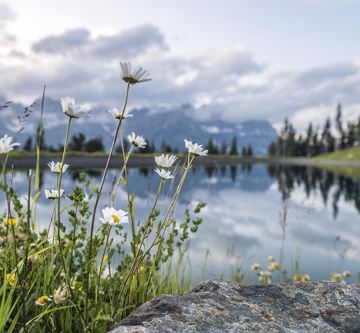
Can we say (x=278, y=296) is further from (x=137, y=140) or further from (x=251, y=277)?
(x=251, y=277)

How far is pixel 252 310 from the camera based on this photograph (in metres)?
2.34

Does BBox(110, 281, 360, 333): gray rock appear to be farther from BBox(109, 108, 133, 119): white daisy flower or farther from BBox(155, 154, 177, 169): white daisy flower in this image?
BBox(109, 108, 133, 119): white daisy flower

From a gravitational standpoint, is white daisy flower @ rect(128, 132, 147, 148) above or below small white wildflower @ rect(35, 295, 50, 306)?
above

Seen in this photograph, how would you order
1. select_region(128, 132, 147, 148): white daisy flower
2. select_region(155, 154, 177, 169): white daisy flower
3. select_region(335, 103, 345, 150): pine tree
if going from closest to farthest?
select_region(155, 154, 177, 169): white daisy flower, select_region(128, 132, 147, 148): white daisy flower, select_region(335, 103, 345, 150): pine tree

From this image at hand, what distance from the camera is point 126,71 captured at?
2.12m

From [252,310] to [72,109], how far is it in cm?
139

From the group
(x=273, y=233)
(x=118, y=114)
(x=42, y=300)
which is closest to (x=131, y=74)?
(x=118, y=114)

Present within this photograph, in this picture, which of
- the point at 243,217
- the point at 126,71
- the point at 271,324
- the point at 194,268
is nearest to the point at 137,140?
the point at 126,71

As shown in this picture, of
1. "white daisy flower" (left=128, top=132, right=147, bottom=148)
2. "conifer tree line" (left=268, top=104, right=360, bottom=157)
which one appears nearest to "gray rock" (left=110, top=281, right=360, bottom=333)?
"white daisy flower" (left=128, top=132, right=147, bottom=148)

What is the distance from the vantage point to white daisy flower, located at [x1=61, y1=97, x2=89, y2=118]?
1.94 metres

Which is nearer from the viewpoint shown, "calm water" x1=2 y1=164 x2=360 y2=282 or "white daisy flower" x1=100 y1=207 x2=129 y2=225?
"white daisy flower" x1=100 y1=207 x2=129 y2=225

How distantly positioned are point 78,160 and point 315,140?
101473 mm

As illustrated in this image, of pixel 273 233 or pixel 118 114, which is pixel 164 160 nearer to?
pixel 118 114

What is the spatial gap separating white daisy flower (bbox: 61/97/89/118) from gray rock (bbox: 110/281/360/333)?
0.96m
